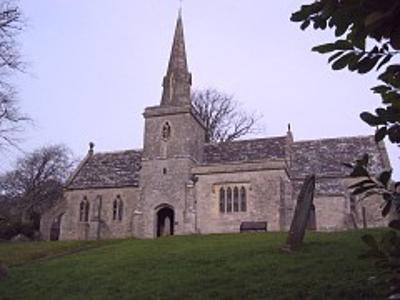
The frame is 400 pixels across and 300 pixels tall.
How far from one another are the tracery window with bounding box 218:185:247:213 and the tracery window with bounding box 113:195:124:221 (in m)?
7.72

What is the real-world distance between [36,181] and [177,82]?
21.5m

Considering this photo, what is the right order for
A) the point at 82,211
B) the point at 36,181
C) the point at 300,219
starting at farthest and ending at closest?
the point at 36,181 → the point at 82,211 → the point at 300,219

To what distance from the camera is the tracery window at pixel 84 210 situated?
36.4 metres

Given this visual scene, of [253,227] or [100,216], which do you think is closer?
[253,227]

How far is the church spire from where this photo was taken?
35.4 meters

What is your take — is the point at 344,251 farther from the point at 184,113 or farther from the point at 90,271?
the point at 184,113

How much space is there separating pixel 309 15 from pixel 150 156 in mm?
31415

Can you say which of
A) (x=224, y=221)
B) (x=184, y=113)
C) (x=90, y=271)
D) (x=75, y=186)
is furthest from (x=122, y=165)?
(x=90, y=271)

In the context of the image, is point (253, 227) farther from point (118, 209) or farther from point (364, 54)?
point (364, 54)

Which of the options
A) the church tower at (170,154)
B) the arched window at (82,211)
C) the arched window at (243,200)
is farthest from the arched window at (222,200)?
the arched window at (82,211)

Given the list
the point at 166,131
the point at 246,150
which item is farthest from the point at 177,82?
the point at 246,150

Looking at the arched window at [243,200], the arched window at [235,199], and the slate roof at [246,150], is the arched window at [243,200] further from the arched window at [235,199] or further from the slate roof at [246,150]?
the slate roof at [246,150]

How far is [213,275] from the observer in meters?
12.5

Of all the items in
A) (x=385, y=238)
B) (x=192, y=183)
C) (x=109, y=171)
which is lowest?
(x=385, y=238)
